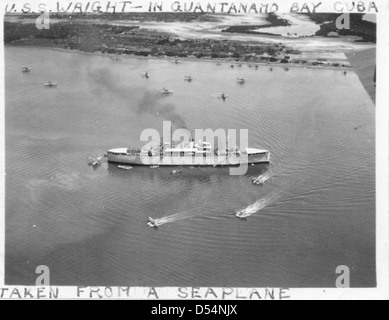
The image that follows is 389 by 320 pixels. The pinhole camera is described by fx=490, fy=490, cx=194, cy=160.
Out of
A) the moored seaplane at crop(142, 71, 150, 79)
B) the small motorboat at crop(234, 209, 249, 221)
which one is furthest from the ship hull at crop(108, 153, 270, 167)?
the moored seaplane at crop(142, 71, 150, 79)

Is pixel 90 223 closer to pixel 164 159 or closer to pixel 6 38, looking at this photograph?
pixel 164 159

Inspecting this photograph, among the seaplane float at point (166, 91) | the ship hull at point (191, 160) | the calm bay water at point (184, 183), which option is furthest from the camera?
the seaplane float at point (166, 91)

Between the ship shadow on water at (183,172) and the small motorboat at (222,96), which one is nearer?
the ship shadow on water at (183,172)

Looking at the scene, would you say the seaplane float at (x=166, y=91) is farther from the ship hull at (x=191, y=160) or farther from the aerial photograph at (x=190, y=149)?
the ship hull at (x=191, y=160)

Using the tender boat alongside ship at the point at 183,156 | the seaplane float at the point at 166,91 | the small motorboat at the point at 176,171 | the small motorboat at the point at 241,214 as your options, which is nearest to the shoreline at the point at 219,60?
the seaplane float at the point at 166,91

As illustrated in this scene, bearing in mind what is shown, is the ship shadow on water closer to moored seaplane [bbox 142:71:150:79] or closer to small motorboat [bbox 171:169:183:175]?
small motorboat [bbox 171:169:183:175]

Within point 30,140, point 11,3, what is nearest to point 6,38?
point 11,3

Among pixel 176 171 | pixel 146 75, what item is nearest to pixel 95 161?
pixel 176 171

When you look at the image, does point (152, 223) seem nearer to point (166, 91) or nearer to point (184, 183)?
point (184, 183)
